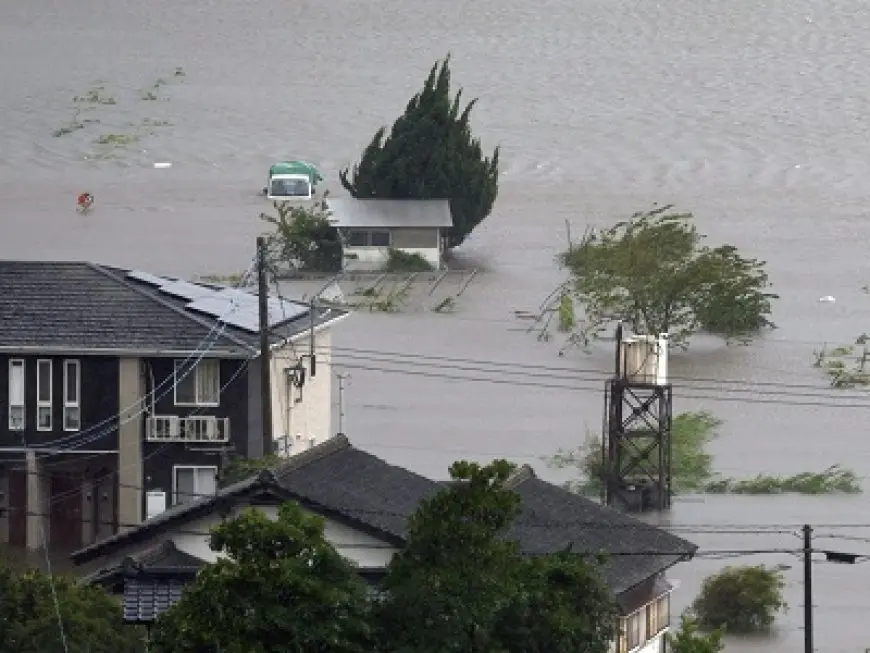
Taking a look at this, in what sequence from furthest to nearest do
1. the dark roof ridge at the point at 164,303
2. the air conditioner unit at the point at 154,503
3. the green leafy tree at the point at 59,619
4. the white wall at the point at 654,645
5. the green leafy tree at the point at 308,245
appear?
the green leafy tree at the point at 308,245 → the dark roof ridge at the point at 164,303 → the air conditioner unit at the point at 154,503 → the white wall at the point at 654,645 → the green leafy tree at the point at 59,619

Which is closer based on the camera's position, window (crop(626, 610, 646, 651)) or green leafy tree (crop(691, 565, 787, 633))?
window (crop(626, 610, 646, 651))

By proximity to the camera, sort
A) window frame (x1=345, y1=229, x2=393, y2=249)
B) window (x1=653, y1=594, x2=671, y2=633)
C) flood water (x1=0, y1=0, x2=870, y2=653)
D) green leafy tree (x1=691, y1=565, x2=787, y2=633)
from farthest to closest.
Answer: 1. window frame (x1=345, y1=229, x2=393, y2=249)
2. flood water (x1=0, y1=0, x2=870, y2=653)
3. green leafy tree (x1=691, y1=565, x2=787, y2=633)
4. window (x1=653, y1=594, x2=671, y2=633)

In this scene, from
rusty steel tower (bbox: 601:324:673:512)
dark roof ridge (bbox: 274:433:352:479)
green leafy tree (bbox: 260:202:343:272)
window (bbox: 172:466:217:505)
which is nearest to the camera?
dark roof ridge (bbox: 274:433:352:479)

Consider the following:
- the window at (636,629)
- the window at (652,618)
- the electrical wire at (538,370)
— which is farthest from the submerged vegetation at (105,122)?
the window at (636,629)

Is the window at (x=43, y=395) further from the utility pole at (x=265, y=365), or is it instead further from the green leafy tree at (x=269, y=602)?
the green leafy tree at (x=269, y=602)

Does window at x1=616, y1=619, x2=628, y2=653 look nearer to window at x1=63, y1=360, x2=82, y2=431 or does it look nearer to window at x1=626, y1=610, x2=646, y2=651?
window at x1=626, y1=610, x2=646, y2=651

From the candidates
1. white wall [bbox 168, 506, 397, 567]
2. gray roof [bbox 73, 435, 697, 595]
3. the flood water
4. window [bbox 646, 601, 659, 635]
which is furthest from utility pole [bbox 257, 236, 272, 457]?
white wall [bbox 168, 506, 397, 567]

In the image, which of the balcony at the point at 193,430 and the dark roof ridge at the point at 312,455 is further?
the balcony at the point at 193,430
